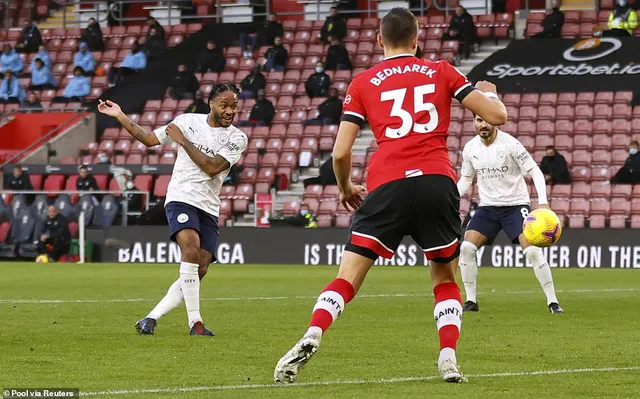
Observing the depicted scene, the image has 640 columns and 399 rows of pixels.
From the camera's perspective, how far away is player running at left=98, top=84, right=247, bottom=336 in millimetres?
11516

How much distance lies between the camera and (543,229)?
43.4ft

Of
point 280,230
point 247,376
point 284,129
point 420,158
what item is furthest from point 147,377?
point 284,129

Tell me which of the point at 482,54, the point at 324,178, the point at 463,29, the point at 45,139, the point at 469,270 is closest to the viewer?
the point at 469,270

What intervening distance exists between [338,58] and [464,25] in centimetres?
338

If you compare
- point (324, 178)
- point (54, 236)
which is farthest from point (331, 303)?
point (324, 178)

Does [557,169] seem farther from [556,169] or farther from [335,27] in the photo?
[335,27]

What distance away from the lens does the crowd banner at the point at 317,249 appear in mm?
26156

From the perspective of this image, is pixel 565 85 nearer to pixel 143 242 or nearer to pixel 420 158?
pixel 143 242

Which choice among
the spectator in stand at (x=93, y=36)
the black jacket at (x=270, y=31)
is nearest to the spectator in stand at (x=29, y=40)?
the spectator in stand at (x=93, y=36)

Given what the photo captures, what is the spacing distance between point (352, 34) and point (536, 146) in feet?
25.0

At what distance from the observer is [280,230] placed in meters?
28.7

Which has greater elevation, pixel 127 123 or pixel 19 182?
pixel 19 182

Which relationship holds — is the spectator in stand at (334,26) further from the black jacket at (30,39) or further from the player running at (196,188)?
the player running at (196,188)

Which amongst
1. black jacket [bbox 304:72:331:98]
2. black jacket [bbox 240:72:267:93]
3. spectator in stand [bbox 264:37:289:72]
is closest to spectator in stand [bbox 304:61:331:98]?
black jacket [bbox 304:72:331:98]
